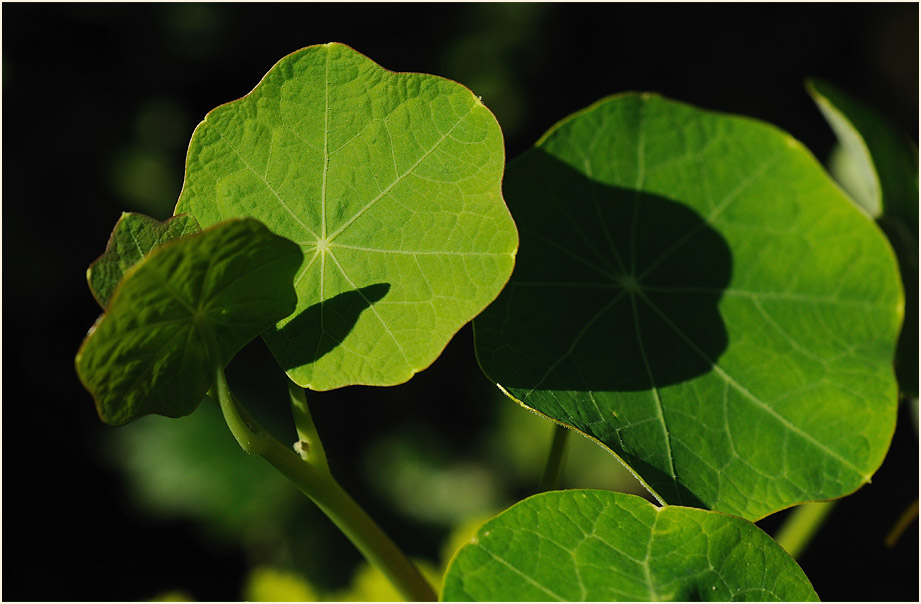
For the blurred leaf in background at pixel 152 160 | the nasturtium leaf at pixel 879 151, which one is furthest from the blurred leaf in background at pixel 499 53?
the nasturtium leaf at pixel 879 151

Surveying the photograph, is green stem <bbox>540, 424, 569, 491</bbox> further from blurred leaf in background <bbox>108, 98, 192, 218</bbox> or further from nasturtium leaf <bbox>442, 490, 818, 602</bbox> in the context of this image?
blurred leaf in background <bbox>108, 98, 192, 218</bbox>

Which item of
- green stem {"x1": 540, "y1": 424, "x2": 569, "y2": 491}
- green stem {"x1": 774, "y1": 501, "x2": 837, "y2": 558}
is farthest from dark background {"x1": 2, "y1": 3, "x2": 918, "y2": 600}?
green stem {"x1": 540, "y1": 424, "x2": 569, "y2": 491}

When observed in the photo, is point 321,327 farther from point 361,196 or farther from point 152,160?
point 152,160

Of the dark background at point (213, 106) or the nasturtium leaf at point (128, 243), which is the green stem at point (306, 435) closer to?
the nasturtium leaf at point (128, 243)

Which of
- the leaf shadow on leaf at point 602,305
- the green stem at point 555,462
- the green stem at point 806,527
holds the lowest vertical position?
the green stem at point 806,527

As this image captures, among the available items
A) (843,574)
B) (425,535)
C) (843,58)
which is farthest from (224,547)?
(843,58)

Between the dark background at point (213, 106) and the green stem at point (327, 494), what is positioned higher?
the green stem at point (327, 494)

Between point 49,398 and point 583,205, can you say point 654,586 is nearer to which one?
point 583,205
